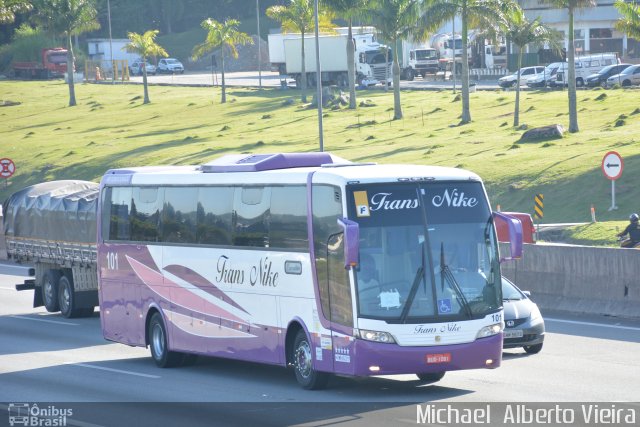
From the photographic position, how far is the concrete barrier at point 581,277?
2308 cm

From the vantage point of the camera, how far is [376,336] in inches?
562

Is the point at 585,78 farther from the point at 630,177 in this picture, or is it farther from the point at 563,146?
the point at 630,177

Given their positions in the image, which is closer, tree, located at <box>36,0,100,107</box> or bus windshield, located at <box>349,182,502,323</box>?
bus windshield, located at <box>349,182,502,323</box>

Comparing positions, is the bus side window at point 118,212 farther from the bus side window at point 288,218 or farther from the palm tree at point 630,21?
the palm tree at point 630,21

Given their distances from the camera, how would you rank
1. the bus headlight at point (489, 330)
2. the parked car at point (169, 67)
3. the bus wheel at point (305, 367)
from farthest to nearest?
the parked car at point (169, 67) → the bus wheel at point (305, 367) → the bus headlight at point (489, 330)

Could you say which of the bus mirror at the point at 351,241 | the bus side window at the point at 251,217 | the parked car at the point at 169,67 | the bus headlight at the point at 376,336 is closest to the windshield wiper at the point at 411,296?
the bus headlight at the point at 376,336

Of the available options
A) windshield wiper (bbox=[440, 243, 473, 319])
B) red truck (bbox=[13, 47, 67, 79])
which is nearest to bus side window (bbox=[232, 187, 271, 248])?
windshield wiper (bbox=[440, 243, 473, 319])

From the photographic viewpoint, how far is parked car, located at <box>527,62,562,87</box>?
78000 millimetres

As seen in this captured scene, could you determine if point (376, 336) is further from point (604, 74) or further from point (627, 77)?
point (604, 74)

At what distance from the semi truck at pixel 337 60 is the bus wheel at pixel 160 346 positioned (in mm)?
68621

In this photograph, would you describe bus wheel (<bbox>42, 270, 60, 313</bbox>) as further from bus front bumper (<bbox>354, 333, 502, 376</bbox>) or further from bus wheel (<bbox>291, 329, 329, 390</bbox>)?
bus front bumper (<bbox>354, 333, 502, 376</bbox>)

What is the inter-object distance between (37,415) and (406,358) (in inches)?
182

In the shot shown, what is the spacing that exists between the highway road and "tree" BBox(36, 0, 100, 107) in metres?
71.9

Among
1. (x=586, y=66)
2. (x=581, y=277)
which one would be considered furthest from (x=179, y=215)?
(x=586, y=66)
